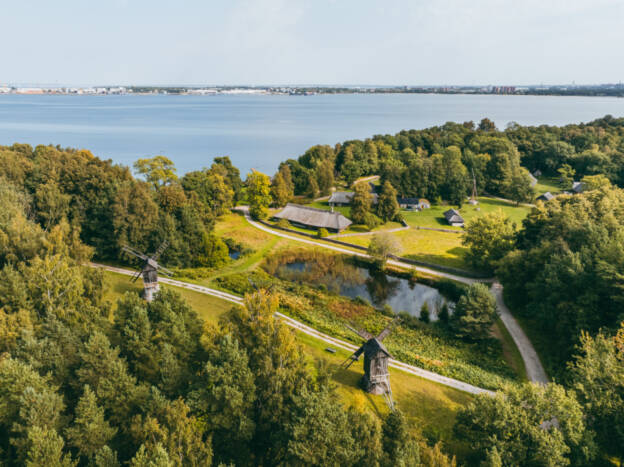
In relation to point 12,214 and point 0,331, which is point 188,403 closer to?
point 0,331

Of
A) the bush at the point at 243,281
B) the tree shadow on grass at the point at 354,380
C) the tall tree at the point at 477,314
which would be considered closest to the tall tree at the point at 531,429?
the tree shadow on grass at the point at 354,380

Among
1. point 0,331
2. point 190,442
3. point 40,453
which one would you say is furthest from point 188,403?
point 0,331

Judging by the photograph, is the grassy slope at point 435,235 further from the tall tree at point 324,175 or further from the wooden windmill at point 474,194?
the tall tree at point 324,175

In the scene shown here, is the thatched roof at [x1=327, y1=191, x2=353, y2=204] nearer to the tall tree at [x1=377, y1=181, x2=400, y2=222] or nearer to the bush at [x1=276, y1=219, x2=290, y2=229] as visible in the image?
the tall tree at [x1=377, y1=181, x2=400, y2=222]

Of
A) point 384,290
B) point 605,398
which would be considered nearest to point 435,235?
point 384,290

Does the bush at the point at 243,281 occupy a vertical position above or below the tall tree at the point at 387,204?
below

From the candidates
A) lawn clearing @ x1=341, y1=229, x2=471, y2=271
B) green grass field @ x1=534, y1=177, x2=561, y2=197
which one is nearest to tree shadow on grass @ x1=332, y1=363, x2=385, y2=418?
lawn clearing @ x1=341, y1=229, x2=471, y2=271
